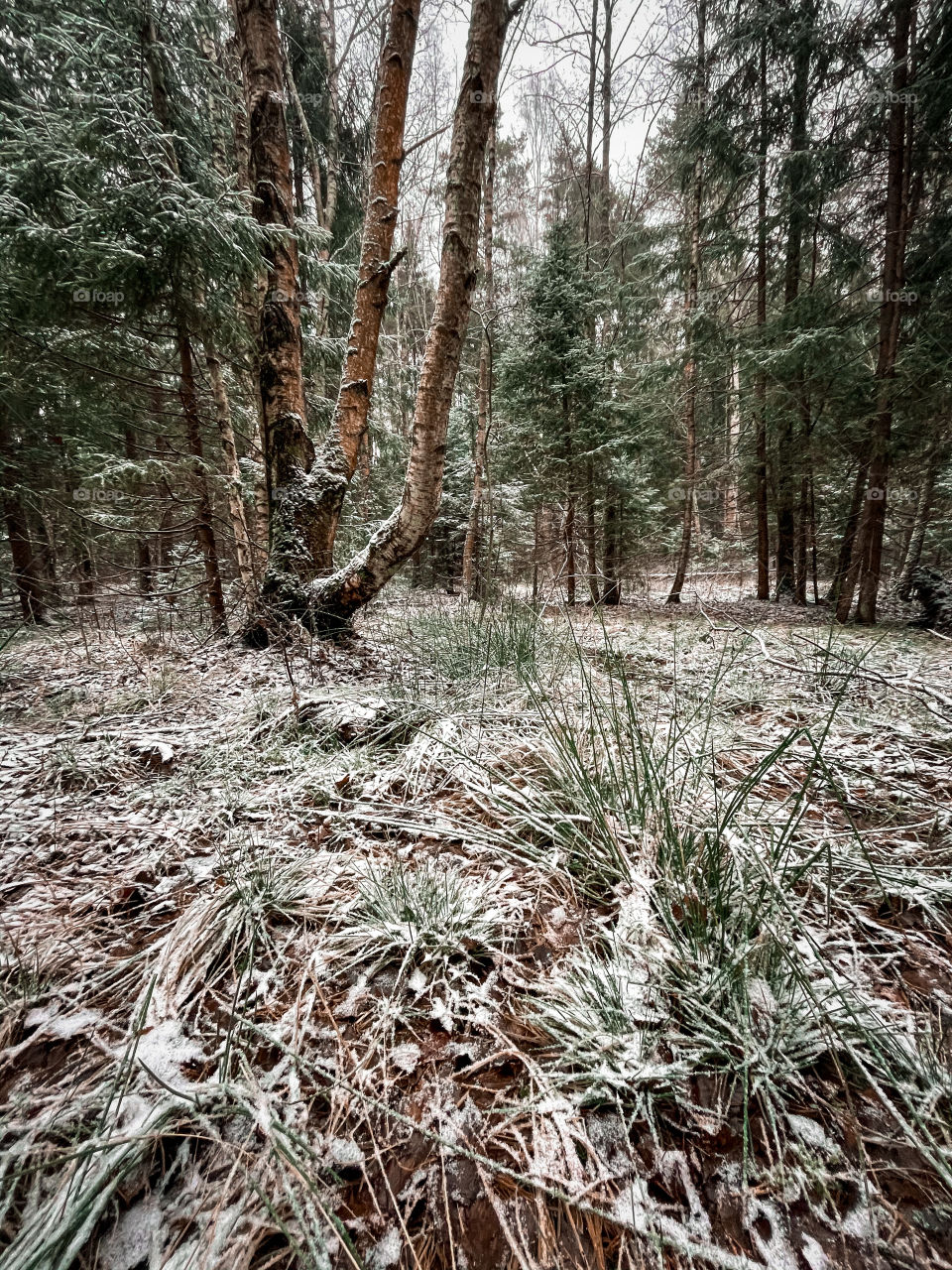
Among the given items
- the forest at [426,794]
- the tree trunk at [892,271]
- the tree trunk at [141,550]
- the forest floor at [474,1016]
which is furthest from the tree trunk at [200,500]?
the tree trunk at [892,271]

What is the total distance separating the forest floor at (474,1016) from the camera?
63 cm

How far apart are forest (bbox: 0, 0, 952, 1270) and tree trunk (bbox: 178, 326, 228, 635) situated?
6 centimetres

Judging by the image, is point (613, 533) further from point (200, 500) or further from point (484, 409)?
point (200, 500)

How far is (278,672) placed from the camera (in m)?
2.90

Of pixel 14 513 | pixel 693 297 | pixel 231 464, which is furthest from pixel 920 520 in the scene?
pixel 14 513

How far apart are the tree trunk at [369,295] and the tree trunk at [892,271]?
4795mm

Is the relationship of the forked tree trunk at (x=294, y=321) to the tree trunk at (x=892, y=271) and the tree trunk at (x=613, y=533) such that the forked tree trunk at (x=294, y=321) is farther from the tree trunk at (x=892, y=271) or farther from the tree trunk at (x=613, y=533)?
the tree trunk at (x=613, y=533)

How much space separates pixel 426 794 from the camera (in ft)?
5.63

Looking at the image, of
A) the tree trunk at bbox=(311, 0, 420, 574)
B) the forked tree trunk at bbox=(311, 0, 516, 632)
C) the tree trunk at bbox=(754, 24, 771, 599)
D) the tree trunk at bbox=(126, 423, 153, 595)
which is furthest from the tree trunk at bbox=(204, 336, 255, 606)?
the tree trunk at bbox=(754, 24, 771, 599)

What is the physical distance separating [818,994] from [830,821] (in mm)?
721

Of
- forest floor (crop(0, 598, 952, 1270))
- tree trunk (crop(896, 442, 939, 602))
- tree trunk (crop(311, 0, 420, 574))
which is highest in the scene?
tree trunk (crop(311, 0, 420, 574))

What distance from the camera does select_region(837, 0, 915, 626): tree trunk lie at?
4535 millimetres

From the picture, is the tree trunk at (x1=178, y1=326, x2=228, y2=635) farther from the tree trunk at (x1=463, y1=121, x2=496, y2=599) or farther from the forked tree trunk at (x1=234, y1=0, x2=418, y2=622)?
the tree trunk at (x1=463, y1=121, x2=496, y2=599)

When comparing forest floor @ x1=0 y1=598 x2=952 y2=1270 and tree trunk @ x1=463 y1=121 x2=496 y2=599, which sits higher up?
tree trunk @ x1=463 y1=121 x2=496 y2=599
